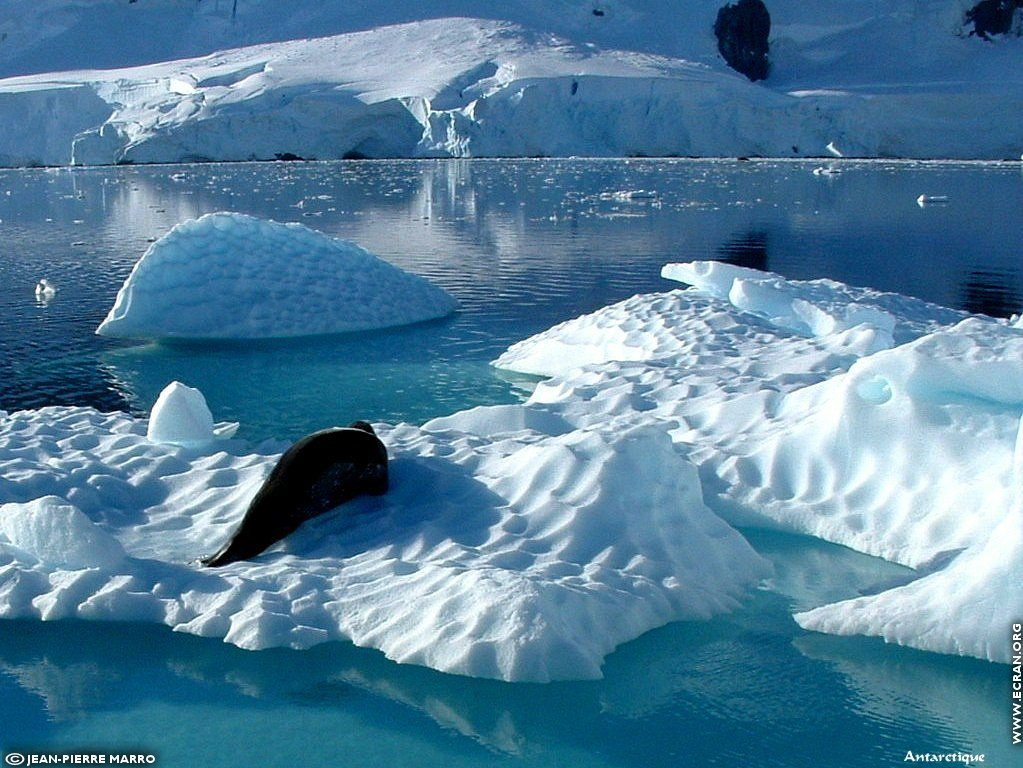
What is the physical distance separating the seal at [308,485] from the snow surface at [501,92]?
4092cm

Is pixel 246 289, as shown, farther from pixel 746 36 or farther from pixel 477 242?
pixel 746 36

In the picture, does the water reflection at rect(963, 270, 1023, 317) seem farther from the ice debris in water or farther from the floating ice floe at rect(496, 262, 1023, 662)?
the ice debris in water

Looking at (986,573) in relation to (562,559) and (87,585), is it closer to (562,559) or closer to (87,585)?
(562,559)

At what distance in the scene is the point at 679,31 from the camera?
62.0 metres

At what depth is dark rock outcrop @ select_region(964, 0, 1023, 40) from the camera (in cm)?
6019

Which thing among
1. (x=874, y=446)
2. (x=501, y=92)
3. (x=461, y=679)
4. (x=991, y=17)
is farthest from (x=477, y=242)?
(x=991, y=17)

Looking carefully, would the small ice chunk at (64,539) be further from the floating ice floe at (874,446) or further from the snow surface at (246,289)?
the snow surface at (246,289)

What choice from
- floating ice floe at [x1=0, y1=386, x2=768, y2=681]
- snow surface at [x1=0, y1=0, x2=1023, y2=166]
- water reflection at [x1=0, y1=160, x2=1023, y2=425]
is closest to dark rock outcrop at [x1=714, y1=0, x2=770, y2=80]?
snow surface at [x1=0, y1=0, x2=1023, y2=166]

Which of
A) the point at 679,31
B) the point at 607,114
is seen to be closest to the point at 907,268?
the point at 607,114

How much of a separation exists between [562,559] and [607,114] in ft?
144

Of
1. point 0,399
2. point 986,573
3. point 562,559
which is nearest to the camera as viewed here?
point 986,573

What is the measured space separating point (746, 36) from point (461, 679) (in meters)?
61.8

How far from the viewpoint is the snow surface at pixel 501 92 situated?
45375 millimetres

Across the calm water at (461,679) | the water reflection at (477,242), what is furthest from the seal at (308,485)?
the water reflection at (477,242)
